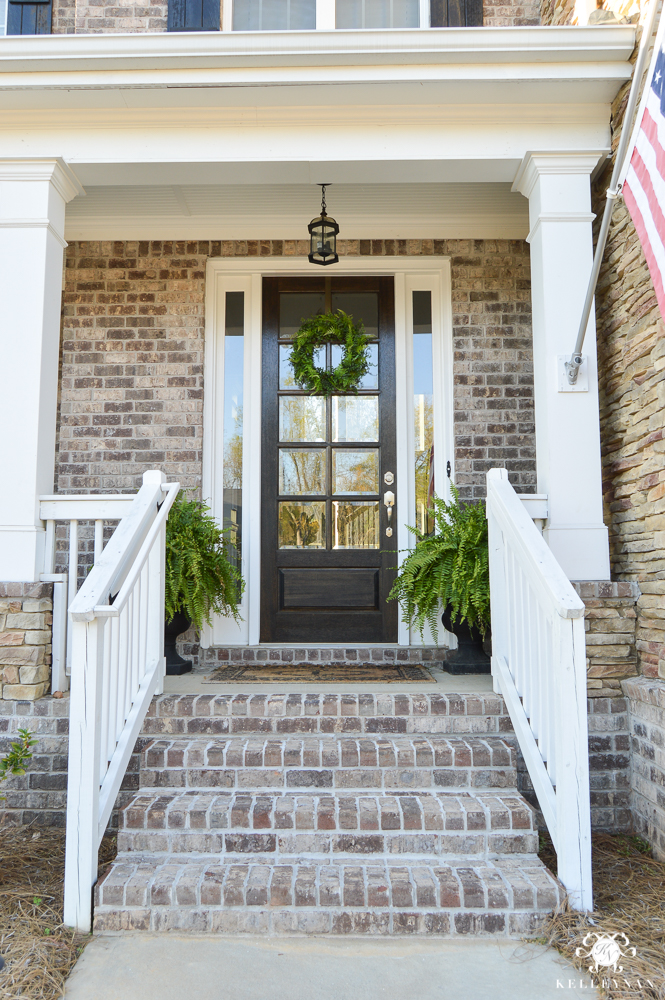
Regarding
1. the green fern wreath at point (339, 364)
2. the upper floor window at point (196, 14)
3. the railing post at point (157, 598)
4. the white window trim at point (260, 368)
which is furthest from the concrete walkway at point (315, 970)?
the upper floor window at point (196, 14)

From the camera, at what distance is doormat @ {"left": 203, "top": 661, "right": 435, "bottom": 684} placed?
3.33 meters

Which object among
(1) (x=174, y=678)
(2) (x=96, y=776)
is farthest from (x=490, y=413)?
(2) (x=96, y=776)

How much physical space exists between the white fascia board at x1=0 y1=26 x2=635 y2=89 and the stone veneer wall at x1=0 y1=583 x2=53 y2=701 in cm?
219

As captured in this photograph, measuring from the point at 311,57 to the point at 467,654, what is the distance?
9.39ft

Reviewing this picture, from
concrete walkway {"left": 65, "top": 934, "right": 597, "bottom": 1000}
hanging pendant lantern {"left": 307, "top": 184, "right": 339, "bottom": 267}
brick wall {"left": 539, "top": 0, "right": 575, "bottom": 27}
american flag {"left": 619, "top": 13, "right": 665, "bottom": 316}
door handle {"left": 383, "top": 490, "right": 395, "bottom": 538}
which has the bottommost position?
concrete walkway {"left": 65, "top": 934, "right": 597, "bottom": 1000}

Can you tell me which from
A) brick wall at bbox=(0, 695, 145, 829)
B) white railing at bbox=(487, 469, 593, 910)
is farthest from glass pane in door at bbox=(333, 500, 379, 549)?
brick wall at bbox=(0, 695, 145, 829)

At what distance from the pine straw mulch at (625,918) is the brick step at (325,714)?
538 mm

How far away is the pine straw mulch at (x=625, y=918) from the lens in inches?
69.4

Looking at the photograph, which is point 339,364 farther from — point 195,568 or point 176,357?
point 195,568

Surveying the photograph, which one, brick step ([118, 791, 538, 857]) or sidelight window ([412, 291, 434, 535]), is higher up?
sidelight window ([412, 291, 434, 535])

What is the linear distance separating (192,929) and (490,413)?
3.04 metres

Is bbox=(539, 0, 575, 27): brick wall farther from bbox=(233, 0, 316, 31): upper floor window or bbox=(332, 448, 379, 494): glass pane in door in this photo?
bbox=(332, 448, 379, 494): glass pane in door

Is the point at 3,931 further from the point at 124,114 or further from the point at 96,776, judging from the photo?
the point at 124,114

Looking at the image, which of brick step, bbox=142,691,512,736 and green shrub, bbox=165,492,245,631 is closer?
brick step, bbox=142,691,512,736
